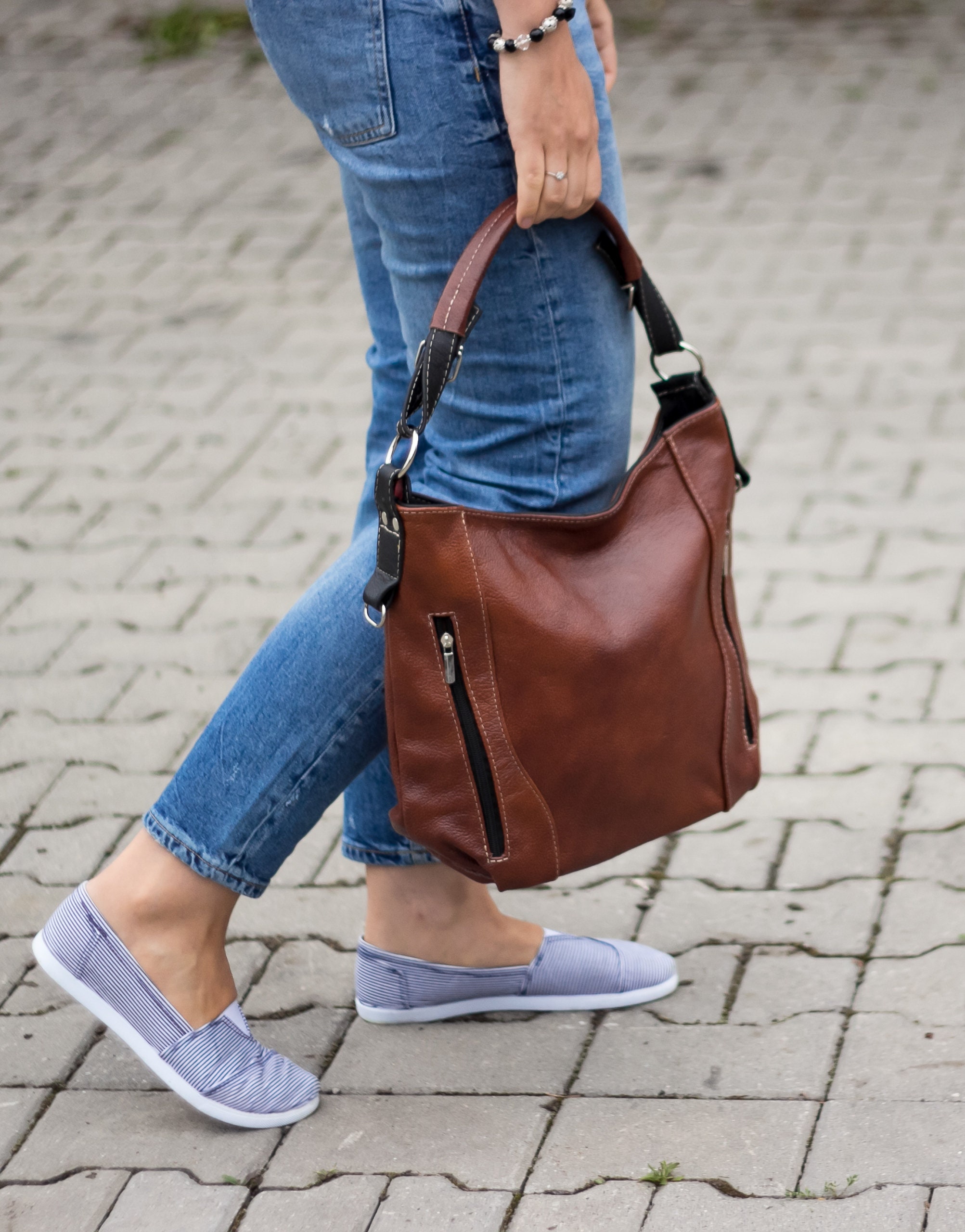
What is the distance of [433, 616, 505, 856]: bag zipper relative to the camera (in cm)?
175

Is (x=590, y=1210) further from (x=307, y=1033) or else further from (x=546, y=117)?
(x=546, y=117)

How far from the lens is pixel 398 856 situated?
2137mm

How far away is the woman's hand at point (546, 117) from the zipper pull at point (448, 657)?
0.44 m

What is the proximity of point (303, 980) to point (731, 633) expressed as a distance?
828mm

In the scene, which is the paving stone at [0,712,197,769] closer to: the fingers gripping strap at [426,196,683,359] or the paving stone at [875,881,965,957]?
the paving stone at [875,881,965,957]

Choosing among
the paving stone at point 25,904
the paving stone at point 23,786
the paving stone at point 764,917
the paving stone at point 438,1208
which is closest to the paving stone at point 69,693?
the paving stone at point 23,786

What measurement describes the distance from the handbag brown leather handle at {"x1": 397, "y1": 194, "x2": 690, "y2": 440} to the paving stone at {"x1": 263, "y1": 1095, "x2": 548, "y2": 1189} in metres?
0.85

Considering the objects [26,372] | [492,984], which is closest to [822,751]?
[492,984]

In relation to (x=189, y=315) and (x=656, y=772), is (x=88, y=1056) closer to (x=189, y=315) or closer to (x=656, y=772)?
(x=656, y=772)

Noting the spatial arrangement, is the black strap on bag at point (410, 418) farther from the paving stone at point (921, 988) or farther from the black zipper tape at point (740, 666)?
the paving stone at point (921, 988)

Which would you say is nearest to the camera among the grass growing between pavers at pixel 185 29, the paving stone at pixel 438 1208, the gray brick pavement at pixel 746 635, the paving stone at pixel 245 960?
the paving stone at pixel 438 1208

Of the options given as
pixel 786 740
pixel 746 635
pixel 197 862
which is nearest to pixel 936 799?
pixel 786 740

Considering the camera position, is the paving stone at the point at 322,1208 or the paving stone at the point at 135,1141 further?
the paving stone at the point at 135,1141

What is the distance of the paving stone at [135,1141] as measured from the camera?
1.97 meters
